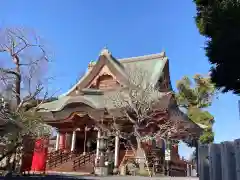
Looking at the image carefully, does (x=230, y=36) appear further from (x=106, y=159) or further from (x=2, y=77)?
(x=106, y=159)

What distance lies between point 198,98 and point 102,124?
493 inches

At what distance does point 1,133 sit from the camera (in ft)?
35.0

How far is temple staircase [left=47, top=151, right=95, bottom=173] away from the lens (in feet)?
72.0

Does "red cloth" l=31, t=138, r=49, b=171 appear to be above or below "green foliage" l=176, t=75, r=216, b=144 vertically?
below

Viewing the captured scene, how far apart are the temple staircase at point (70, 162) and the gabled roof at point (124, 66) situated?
793 cm

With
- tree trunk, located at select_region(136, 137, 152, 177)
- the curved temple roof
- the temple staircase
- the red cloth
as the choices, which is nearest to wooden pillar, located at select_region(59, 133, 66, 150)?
the curved temple roof

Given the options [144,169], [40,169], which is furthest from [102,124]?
[40,169]

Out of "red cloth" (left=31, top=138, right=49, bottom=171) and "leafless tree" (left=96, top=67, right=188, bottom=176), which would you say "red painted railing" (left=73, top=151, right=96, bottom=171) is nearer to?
"leafless tree" (left=96, top=67, right=188, bottom=176)

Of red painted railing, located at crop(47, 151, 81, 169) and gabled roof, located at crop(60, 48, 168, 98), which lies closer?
red painted railing, located at crop(47, 151, 81, 169)

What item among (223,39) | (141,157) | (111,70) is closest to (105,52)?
(111,70)

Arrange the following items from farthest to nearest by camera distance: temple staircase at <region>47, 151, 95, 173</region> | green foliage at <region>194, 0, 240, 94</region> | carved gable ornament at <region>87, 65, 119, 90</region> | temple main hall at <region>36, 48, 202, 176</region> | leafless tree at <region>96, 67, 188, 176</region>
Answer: carved gable ornament at <region>87, 65, 119, 90</region> → temple main hall at <region>36, 48, 202, 176</region> → temple staircase at <region>47, 151, 95, 173</region> → leafless tree at <region>96, 67, 188, 176</region> → green foliage at <region>194, 0, 240, 94</region>

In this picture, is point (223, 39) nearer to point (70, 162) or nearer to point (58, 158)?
point (70, 162)

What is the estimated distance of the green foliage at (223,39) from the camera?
615 centimetres

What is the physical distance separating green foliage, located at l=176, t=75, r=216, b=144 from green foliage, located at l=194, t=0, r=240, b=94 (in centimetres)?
2403
